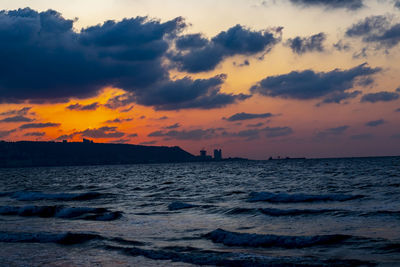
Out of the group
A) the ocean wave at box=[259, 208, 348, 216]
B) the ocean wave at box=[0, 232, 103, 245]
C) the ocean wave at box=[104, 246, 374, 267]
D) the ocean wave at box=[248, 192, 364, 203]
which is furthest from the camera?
the ocean wave at box=[248, 192, 364, 203]

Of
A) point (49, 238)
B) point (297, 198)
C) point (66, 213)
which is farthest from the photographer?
point (297, 198)

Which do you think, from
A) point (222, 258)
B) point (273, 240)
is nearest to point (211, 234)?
point (273, 240)

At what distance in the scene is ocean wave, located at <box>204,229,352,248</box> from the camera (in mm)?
16438

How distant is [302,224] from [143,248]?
9.30 m

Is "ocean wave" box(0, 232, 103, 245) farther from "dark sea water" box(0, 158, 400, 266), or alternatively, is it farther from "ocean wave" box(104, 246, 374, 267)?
"ocean wave" box(104, 246, 374, 267)

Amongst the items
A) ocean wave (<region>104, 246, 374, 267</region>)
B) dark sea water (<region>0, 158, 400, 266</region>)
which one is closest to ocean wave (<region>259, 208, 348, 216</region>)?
dark sea water (<region>0, 158, 400, 266</region>)

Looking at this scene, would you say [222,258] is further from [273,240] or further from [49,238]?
[49,238]

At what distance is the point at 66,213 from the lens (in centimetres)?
2938

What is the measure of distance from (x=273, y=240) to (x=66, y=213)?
59.9 feet

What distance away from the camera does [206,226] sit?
2178 centimetres

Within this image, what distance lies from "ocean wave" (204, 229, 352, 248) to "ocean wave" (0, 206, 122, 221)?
1089cm

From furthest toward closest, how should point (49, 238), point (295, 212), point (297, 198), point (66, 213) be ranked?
point (297, 198)
point (66, 213)
point (295, 212)
point (49, 238)

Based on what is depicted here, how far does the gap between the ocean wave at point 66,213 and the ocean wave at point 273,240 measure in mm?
10888

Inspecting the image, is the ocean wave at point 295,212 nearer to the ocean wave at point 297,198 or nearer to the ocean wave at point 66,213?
the ocean wave at point 297,198
